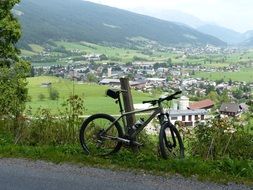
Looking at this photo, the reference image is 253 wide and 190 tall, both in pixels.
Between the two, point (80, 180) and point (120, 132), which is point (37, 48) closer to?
point (120, 132)

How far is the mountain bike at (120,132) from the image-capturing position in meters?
8.33

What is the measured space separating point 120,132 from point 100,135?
43cm

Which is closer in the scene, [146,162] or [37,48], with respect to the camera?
[146,162]

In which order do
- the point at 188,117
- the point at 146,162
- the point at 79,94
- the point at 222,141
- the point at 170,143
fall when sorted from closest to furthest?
1. the point at 146,162
2. the point at 170,143
3. the point at 222,141
4. the point at 188,117
5. the point at 79,94

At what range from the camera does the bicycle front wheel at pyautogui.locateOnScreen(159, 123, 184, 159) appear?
26.7 feet

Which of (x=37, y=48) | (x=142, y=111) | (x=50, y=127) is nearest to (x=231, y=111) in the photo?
(x=142, y=111)

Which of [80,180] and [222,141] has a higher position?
A: [222,141]

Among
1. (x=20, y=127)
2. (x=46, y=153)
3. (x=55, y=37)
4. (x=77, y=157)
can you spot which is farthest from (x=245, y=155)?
(x=55, y=37)

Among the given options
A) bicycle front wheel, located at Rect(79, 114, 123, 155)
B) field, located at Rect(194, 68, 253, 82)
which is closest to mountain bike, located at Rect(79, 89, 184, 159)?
bicycle front wheel, located at Rect(79, 114, 123, 155)

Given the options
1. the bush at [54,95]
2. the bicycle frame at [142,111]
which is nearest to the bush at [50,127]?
the bicycle frame at [142,111]

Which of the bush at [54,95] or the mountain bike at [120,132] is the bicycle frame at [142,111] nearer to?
the mountain bike at [120,132]

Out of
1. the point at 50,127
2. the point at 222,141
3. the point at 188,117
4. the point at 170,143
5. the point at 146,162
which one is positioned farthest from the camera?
the point at 188,117

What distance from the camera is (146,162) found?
7.99 m

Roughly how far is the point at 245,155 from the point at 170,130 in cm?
153
